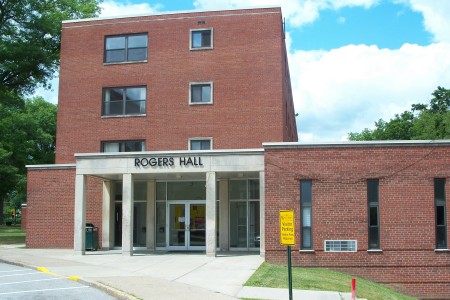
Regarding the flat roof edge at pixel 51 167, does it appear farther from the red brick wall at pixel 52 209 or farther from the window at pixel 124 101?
the window at pixel 124 101

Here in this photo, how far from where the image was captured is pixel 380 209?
70.1ft

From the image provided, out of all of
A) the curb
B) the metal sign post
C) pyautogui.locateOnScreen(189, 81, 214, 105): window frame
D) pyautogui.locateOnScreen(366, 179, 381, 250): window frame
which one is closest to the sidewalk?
the curb

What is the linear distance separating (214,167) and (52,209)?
9.54 metres

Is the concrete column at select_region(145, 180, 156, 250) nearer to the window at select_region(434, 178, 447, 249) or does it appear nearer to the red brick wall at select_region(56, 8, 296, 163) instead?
the red brick wall at select_region(56, 8, 296, 163)

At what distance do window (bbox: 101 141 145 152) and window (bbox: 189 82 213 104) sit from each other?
356cm

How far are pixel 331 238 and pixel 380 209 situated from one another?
2146mm

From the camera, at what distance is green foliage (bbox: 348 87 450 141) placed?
169ft

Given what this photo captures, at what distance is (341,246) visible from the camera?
21.3 m

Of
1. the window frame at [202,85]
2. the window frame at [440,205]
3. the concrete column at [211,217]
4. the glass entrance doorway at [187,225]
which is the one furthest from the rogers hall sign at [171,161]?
the window frame at [440,205]

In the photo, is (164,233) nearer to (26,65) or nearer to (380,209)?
(380,209)

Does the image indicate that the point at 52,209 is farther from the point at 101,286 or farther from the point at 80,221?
the point at 101,286

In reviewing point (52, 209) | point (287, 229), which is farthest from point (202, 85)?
point (287, 229)

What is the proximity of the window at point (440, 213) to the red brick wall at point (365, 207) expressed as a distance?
0.21 meters

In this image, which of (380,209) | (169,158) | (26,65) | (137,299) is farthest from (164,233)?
(26,65)
